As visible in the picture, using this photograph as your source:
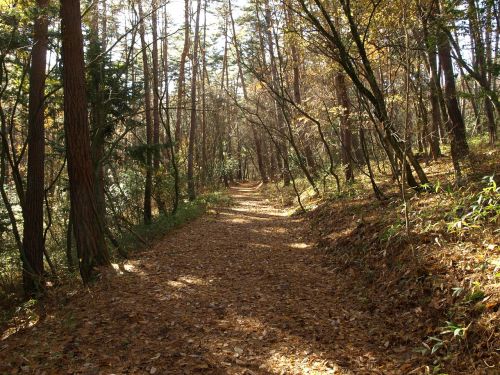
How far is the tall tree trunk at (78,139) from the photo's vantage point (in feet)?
22.4

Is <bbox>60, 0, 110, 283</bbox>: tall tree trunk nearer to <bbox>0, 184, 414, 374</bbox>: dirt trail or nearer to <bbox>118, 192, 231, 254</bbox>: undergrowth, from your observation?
<bbox>0, 184, 414, 374</bbox>: dirt trail

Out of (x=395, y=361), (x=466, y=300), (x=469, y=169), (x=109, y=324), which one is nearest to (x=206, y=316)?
(x=109, y=324)

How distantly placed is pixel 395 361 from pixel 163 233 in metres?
8.50

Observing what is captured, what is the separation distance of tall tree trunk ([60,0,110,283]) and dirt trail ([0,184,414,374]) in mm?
872

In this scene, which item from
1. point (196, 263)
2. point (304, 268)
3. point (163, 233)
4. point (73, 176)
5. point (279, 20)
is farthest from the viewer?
point (279, 20)

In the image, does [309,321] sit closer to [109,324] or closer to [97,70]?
[109,324]

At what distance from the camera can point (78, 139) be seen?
684 centimetres

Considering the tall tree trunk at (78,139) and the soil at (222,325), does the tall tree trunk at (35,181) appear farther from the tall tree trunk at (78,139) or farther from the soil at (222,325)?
the soil at (222,325)

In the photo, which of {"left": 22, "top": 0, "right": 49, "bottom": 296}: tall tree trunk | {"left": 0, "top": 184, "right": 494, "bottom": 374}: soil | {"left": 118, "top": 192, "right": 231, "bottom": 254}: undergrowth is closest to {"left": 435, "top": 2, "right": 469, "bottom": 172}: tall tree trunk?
{"left": 0, "top": 184, "right": 494, "bottom": 374}: soil

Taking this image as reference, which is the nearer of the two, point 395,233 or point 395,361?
point 395,361

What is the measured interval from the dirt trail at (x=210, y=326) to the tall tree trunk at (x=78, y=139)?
2.86 feet

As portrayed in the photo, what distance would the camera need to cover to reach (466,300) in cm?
390

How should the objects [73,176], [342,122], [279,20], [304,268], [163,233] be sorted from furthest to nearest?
[342,122]
[279,20]
[163,233]
[304,268]
[73,176]

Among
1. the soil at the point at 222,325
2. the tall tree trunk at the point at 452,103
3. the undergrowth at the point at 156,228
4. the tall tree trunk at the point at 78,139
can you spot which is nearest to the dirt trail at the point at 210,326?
the soil at the point at 222,325
